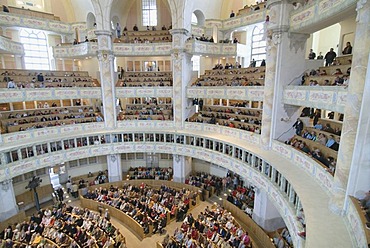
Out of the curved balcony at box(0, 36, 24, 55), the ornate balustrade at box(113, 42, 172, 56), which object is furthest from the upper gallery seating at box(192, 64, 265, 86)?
the curved balcony at box(0, 36, 24, 55)

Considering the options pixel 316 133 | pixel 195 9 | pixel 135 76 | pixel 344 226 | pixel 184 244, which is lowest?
pixel 184 244

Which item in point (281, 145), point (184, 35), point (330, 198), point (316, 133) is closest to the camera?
point (330, 198)

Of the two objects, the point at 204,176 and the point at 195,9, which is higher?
the point at 195,9

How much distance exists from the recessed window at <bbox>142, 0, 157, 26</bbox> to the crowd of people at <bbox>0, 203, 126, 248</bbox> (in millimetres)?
18826

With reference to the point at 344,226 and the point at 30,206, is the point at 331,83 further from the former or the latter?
the point at 30,206

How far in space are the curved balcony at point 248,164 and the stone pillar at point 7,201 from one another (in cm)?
79

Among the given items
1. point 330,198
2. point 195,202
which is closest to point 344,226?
point 330,198

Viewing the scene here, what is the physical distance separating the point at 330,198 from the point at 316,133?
13.1 ft

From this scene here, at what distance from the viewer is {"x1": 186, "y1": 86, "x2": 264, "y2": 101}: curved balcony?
13.1m

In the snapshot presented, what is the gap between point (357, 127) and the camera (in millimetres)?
5969

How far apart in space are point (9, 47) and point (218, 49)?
15.9 metres

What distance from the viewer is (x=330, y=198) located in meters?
6.78

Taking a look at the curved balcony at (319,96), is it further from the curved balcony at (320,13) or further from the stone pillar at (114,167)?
the stone pillar at (114,167)

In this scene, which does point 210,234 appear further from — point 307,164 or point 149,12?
point 149,12
